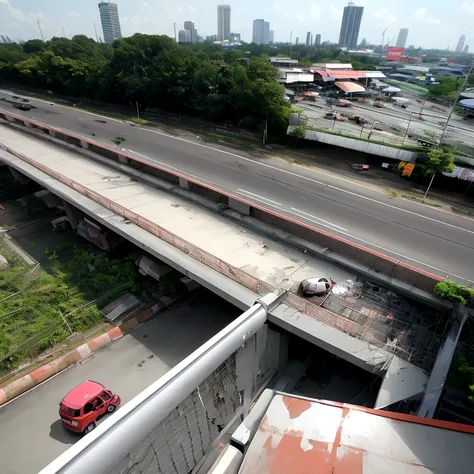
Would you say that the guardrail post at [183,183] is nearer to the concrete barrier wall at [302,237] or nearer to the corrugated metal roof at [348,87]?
the concrete barrier wall at [302,237]

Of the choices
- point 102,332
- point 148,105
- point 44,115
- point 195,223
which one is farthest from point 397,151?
point 44,115

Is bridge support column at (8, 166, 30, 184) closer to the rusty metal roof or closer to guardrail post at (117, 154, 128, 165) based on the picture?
guardrail post at (117, 154, 128, 165)

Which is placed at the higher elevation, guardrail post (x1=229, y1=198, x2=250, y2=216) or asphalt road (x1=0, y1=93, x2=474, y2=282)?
guardrail post (x1=229, y1=198, x2=250, y2=216)

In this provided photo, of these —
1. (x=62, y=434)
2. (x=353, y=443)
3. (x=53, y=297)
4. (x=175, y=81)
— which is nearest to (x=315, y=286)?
(x=353, y=443)

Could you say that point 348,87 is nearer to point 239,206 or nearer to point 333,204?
point 333,204

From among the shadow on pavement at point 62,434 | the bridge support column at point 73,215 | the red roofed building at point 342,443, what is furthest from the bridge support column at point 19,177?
the red roofed building at point 342,443

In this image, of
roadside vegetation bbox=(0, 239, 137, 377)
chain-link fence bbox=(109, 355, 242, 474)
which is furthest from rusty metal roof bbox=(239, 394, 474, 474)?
roadside vegetation bbox=(0, 239, 137, 377)

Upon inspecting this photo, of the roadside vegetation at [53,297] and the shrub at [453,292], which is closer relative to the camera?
the shrub at [453,292]

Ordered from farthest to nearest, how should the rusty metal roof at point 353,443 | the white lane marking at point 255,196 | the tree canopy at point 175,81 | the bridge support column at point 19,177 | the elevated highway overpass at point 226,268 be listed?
the tree canopy at point 175,81, the bridge support column at point 19,177, the white lane marking at point 255,196, the elevated highway overpass at point 226,268, the rusty metal roof at point 353,443

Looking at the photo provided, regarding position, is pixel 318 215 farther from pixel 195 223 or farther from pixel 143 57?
pixel 143 57
